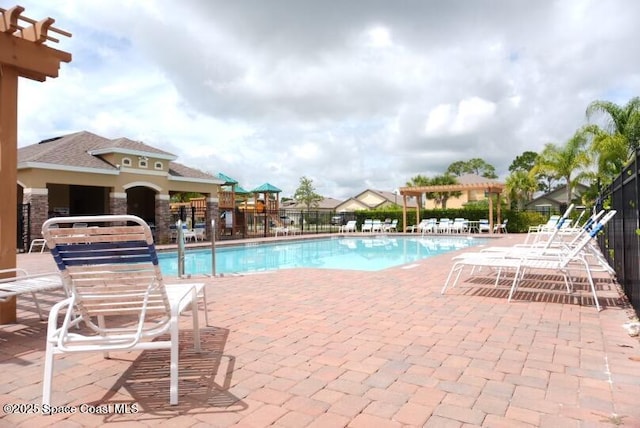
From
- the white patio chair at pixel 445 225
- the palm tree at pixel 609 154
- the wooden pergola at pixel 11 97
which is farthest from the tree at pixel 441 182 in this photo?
the wooden pergola at pixel 11 97

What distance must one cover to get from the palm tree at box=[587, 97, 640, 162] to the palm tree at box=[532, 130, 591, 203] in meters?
3.59

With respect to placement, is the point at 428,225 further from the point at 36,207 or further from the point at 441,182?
the point at 36,207

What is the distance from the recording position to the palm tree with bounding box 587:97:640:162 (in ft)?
49.8

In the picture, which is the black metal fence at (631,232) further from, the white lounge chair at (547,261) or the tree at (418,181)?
the tree at (418,181)

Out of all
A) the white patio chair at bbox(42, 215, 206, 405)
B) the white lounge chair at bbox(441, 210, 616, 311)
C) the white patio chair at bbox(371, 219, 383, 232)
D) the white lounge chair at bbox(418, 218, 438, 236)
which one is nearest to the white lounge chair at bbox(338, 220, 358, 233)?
the white patio chair at bbox(371, 219, 383, 232)

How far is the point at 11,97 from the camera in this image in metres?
4.07

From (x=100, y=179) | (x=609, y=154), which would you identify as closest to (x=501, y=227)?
(x=609, y=154)

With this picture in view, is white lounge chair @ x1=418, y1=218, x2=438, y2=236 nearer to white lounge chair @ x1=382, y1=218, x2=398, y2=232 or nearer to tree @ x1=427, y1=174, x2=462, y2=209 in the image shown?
white lounge chair @ x1=382, y1=218, x2=398, y2=232

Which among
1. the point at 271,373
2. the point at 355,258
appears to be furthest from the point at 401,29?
the point at 271,373

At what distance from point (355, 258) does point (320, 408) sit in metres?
11.7

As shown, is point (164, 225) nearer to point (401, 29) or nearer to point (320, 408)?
point (401, 29)

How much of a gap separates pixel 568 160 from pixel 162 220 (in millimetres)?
21202

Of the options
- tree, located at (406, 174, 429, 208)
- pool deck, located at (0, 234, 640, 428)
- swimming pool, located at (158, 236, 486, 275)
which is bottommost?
swimming pool, located at (158, 236, 486, 275)

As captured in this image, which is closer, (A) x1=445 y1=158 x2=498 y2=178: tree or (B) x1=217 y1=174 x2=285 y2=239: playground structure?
(B) x1=217 y1=174 x2=285 y2=239: playground structure
